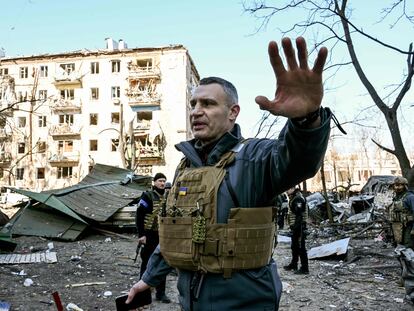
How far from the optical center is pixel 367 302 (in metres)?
6.44

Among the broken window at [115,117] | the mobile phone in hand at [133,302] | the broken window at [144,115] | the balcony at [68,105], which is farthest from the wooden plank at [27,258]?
the balcony at [68,105]

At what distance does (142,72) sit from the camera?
122 feet

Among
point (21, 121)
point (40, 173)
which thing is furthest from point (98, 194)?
point (21, 121)

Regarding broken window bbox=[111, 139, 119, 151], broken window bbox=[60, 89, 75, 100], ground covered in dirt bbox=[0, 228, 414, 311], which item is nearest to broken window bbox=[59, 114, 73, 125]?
broken window bbox=[60, 89, 75, 100]

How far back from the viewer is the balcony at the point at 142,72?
3688cm

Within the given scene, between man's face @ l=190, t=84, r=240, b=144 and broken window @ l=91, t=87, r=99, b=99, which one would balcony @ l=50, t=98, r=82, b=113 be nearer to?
broken window @ l=91, t=87, r=99, b=99

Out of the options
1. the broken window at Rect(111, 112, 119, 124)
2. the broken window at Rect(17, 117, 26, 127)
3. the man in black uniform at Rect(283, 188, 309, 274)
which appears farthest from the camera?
the broken window at Rect(17, 117, 26, 127)

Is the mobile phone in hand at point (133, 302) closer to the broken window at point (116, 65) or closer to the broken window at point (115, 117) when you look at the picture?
the broken window at point (115, 117)

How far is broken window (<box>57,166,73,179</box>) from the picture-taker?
3903cm

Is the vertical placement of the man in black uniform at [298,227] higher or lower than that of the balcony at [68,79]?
lower

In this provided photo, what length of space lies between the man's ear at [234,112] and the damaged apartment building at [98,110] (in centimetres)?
3330

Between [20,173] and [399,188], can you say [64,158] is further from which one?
[399,188]

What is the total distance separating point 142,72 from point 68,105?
829 cm

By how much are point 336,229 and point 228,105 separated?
15806 mm
